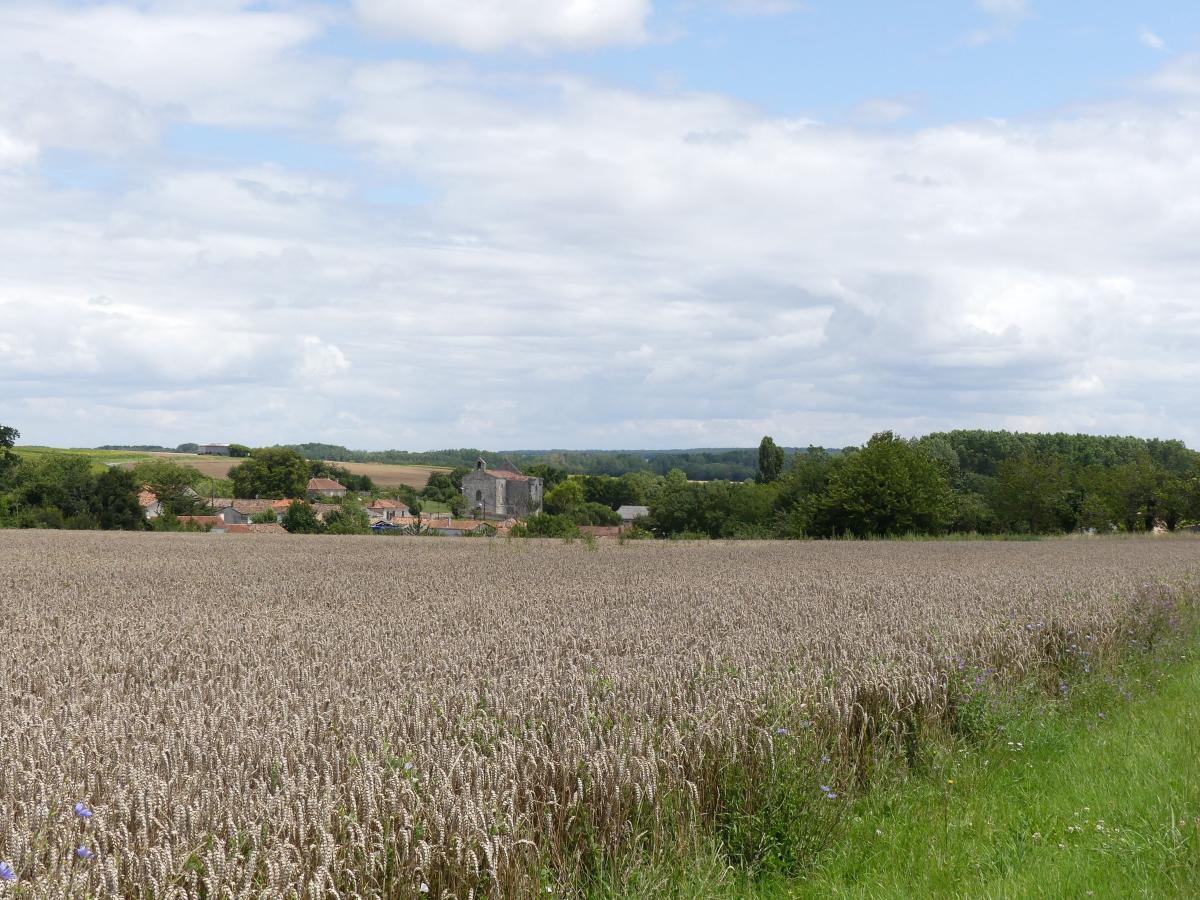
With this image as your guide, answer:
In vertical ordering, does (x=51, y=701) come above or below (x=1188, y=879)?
above

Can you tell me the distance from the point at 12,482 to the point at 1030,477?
2703 inches

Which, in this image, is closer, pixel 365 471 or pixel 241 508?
pixel 241 508

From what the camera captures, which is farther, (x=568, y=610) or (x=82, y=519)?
(x=82, y=519)

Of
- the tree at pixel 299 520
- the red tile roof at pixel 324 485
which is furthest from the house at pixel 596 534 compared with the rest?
the red tile roof at pixel 324 485

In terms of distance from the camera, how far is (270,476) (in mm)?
118062

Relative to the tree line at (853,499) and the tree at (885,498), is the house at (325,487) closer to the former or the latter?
the tree line at (853,499)

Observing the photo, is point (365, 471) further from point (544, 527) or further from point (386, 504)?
point (544, 527)

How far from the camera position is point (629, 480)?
160m

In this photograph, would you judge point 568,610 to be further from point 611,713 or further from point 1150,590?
point 1150,590

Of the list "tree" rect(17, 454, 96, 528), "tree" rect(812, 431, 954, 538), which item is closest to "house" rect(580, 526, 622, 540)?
"tree" rect(812, 431, 954, 538)

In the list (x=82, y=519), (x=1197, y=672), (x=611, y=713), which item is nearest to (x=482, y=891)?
(x=611, y=713)

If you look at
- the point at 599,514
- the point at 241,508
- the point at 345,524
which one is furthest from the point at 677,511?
the point at 241,508

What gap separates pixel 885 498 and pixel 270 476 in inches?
3289

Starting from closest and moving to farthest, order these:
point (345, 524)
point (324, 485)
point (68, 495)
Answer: point (345, 524) → point (68, 495) → point (324, 485)
